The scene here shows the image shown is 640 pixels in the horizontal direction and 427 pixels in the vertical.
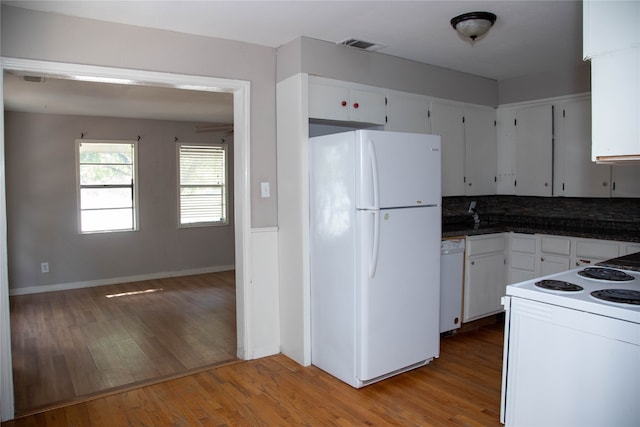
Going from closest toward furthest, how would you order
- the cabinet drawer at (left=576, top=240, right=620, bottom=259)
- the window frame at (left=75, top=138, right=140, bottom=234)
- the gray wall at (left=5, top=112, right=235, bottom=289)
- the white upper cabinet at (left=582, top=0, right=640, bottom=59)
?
1. the white upper cabinet at (left=582, top=0, right=640, bottom=59)
2. the cabinet drawer at (left=576, top=240, right=620, bottom=259)
3. the gray wall at (left=5, top=112, right=235, bottom=289)
4. the window frame at (left=75, top=138, right=140, bottom=234)

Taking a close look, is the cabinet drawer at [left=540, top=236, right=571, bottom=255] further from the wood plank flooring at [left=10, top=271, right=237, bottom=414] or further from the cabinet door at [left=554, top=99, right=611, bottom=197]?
the wood plank flooring at [left=10, top=271, right=237, bottom=414]

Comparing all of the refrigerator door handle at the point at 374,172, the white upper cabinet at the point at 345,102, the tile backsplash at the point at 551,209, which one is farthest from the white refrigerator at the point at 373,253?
the tile backsplash at the point at 551,209

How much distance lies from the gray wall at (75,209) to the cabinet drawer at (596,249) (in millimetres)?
5173

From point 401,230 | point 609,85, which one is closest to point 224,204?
point 401,230

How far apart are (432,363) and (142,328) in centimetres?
271

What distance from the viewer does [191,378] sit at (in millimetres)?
3209

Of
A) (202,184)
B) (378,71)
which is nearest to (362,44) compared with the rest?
(378,71)

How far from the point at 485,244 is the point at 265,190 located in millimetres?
2052

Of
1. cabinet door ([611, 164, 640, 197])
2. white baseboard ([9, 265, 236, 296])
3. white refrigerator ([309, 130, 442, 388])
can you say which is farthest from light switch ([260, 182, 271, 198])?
white baseboard ([9, 265, 236, 296])

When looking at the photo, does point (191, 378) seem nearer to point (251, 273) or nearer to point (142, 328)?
point (251, 273)

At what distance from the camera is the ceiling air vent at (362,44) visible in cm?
338

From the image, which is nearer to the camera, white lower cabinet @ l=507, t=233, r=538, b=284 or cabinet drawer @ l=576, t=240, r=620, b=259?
cabinet drawer @ l=576, t=240, r=620, b=259

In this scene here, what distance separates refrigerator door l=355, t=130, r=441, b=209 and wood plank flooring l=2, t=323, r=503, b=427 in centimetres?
119

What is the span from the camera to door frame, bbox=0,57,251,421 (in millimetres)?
2623
